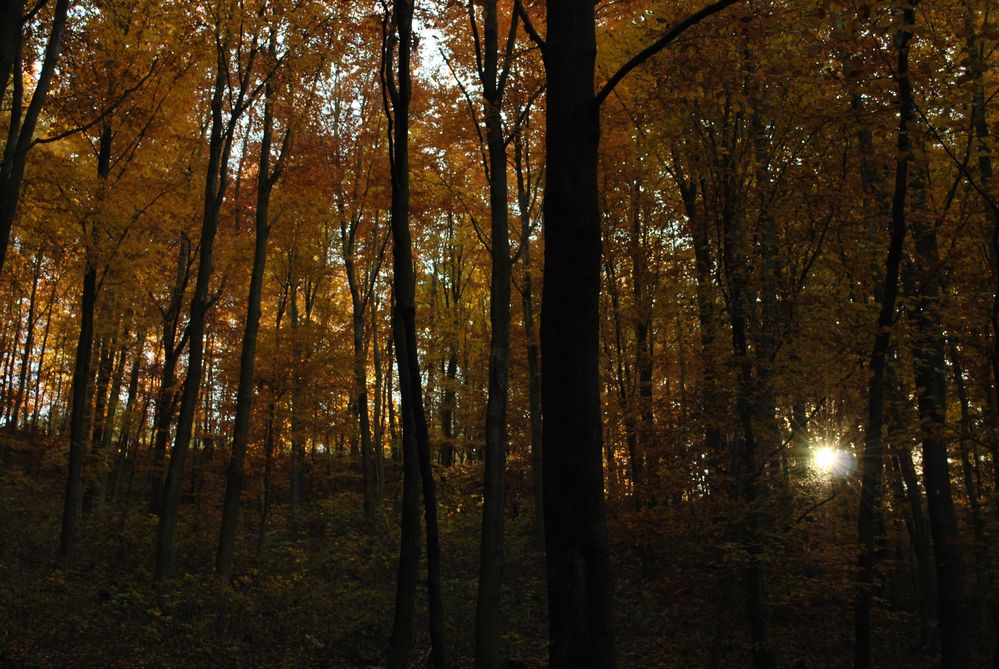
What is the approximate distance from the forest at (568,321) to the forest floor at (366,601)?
0.09 metres

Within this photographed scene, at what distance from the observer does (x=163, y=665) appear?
26.8ft

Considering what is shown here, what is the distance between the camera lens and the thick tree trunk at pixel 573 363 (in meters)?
2.27

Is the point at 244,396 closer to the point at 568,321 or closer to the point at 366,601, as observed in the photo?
the point at 366,601

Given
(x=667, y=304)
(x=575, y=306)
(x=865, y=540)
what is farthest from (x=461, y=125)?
(x=575, y=306)

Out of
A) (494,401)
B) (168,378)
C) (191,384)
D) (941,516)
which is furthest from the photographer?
(168,378)

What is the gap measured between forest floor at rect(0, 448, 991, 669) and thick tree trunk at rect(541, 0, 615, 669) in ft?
15.6

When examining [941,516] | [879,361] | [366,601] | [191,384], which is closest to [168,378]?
[191,384]

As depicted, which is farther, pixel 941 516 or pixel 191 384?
pixel 191 384

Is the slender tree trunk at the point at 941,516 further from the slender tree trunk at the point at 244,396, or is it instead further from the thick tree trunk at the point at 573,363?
the slender tree trunk at the point at 244,396

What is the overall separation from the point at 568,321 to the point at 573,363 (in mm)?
161

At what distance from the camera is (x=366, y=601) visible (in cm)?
1280

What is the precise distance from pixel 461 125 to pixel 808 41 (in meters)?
5.45

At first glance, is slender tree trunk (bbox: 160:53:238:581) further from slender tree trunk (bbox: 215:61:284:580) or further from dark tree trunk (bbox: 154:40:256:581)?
slender tree trunk (bbox: 215:61:284:580)

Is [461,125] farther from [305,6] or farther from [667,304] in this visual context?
→ [667,304]
